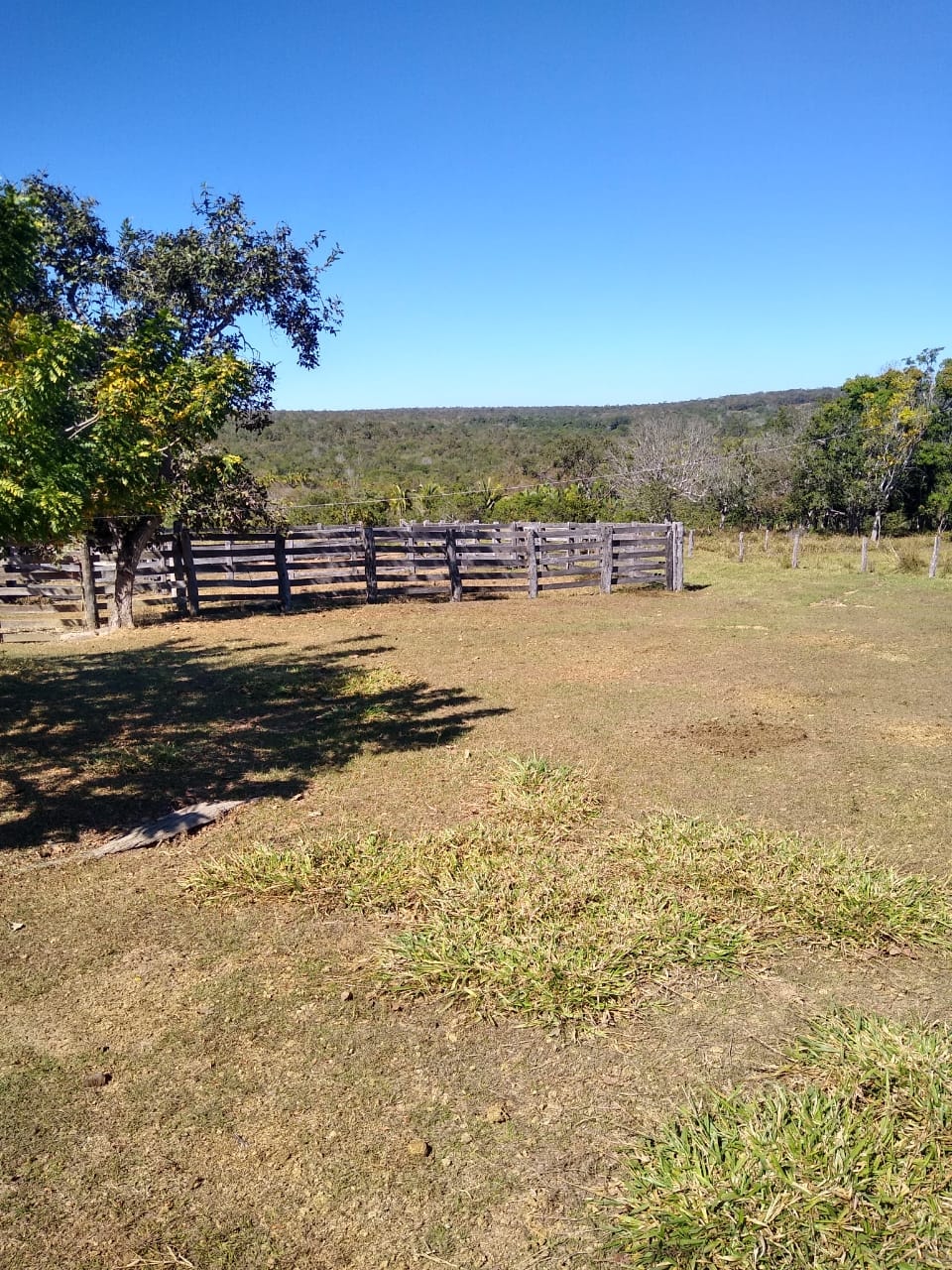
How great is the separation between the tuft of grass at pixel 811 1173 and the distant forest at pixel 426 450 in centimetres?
2077

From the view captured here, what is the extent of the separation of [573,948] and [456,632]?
1037cm

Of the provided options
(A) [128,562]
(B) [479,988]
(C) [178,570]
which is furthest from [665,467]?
(B) [479,988]

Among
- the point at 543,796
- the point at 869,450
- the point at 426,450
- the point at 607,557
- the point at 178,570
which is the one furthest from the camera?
the point at 426,450

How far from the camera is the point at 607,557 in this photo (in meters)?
19.2

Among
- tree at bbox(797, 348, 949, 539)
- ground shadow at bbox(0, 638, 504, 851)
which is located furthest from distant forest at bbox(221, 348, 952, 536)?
ground shadow at bbox(0, 638, 504, 851)

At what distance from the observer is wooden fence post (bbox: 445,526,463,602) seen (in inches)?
739

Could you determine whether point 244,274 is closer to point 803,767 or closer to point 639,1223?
point 803,767

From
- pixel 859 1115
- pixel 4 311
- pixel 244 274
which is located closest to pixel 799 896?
pixel 859 1115

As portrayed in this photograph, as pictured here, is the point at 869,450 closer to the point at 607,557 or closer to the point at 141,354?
the point at 607,557

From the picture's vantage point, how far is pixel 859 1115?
9.68ft

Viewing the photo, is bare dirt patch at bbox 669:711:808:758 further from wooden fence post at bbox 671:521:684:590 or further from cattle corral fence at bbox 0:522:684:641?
wooden fence post at bbox 671:521:684:590

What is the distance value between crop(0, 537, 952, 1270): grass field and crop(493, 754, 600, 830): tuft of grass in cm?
3

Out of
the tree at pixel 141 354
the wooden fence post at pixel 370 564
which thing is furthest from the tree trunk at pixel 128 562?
the wooden fence post at pixel 370 564

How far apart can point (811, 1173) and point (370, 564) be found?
16389mm
